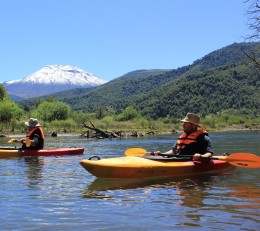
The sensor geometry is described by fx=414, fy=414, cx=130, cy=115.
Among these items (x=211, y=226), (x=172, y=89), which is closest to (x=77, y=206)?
(x=211, y=226)

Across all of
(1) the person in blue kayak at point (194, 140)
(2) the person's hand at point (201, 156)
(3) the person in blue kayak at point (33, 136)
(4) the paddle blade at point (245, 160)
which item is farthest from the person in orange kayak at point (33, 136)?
(4) the paddle blade at point (245, 160)

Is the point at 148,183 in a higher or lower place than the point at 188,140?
lower

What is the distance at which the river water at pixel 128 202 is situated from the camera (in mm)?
5719

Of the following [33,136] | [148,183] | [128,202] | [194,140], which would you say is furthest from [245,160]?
[33,136]

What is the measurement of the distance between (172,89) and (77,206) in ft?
423

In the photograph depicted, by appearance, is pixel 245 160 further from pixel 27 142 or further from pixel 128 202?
pixel 27 142

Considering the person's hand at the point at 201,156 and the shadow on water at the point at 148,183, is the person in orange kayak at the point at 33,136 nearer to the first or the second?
the shadow on water at the point at 148,183

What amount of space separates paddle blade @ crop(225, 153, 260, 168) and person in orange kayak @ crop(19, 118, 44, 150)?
769 centimetres

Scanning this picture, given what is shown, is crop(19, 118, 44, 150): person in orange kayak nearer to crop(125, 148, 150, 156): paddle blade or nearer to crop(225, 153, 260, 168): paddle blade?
crop(125, 148, 150, 156): paddle blade

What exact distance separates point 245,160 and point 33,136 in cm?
852

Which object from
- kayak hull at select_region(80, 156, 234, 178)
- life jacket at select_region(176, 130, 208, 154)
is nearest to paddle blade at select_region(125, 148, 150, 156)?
life jacket at select_region(176, 130, 208, 154)

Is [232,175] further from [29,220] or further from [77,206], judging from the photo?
[29,220]

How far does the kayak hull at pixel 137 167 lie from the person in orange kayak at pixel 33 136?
643 centimetres

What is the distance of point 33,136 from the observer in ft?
52.0
